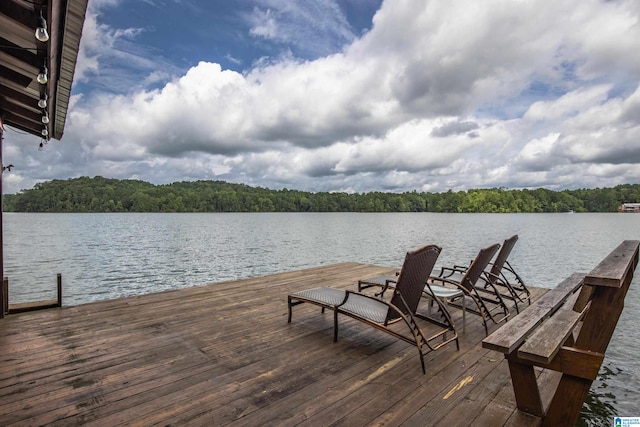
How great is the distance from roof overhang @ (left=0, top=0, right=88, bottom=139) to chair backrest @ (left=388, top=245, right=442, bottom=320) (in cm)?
334

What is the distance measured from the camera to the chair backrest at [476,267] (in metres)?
4.41

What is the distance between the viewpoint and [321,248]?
2306cm

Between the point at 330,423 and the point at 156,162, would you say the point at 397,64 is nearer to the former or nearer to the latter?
the point at 330,423

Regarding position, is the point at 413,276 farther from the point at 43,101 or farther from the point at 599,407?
the point at 43,101

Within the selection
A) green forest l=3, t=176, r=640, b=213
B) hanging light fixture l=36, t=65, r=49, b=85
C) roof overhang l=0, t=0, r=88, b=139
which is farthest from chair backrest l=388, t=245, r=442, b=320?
green forest l=3, t=176, r=640, b=213

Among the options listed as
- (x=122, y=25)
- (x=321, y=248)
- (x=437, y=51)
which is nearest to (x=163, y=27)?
(x=122, y=25)

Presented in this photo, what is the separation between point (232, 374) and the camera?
2836mm

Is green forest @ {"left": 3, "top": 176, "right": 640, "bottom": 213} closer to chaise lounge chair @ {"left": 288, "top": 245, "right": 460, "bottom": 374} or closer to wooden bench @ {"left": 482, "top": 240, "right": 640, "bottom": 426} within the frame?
chaise lounge chair @ {"left": 288, "top": 245, "right": 460, "bottom": 374}

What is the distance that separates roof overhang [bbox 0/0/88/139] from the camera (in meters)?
2.46

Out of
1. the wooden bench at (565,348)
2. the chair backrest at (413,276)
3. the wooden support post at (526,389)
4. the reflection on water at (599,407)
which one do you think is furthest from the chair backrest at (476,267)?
the wooden support post at (526,389)

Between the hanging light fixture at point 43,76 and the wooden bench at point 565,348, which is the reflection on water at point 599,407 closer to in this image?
the wooden bench at point 565,348

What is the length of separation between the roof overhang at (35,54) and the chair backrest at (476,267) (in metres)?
4.82

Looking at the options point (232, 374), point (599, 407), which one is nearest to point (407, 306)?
point (232, 374)

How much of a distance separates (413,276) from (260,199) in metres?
80.3
